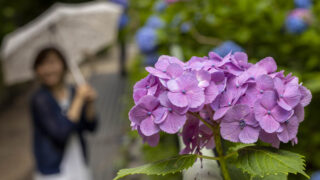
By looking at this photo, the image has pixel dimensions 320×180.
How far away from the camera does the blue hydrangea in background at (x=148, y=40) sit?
2508mm

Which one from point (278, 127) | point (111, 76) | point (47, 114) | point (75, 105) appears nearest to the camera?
point (278, 127)

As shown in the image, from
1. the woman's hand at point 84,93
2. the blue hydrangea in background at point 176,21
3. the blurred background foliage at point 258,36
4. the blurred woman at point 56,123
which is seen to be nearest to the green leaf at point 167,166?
the blurred background foliage at point 258,36

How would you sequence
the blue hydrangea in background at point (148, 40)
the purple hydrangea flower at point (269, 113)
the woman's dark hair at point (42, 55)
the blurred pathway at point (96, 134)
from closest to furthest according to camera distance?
the purple hydrangea flower at point (269, 113), the blue hydrangea in background at point (148, 40), the woman's dark hair at point (42, 55), the blurred pathway at point (96, 134)

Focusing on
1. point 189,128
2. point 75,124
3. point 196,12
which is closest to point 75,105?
point 75,124

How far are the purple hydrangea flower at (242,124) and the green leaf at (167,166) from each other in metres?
0.09

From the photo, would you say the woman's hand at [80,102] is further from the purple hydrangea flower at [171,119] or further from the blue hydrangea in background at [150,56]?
the purple hydrangea flower at [171,119]

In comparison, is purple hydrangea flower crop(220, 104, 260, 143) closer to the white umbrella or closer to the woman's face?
the woman's face

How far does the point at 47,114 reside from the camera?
344cm

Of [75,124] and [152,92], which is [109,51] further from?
[152,92]

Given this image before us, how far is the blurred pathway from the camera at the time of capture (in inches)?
245

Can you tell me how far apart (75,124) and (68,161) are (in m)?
0.30

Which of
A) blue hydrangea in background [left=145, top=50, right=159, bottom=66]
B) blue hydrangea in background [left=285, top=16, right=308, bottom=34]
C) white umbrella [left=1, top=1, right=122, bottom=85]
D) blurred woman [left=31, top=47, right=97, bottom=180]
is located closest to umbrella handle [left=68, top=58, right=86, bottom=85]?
white umbrella [left=1, top=1, right=122, bottom=85]

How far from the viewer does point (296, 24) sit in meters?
2.19

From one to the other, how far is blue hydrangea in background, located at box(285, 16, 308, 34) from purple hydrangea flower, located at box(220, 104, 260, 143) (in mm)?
1572
